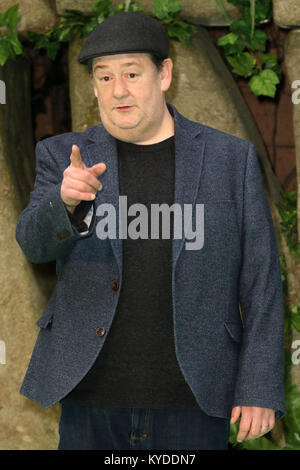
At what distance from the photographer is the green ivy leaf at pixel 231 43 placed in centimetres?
386

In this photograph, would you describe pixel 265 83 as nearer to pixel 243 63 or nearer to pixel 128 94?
pixel 243 63

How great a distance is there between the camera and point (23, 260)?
3.90 metres

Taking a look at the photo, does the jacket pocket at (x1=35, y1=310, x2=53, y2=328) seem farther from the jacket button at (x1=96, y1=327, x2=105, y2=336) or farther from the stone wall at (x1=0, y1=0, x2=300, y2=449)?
the stone wall at (x1=0, y1=0, x2=300, y2=449)

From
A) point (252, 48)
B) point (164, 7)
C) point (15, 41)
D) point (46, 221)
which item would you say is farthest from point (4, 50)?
point (46, 221)

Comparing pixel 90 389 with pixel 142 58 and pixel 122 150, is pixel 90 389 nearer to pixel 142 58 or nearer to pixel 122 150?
pixel 122 150

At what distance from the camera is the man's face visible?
8.78 feet

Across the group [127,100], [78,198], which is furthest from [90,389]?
[127,100]

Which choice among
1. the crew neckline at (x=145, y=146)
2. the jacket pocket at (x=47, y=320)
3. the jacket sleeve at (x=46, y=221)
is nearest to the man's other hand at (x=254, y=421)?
the jacket pocket at (x=47, y=320)

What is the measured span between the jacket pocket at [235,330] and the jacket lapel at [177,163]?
1.01ft

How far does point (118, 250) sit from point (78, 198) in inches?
15.0

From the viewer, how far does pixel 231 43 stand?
153 inches

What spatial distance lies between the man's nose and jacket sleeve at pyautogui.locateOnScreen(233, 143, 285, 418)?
1.70ft

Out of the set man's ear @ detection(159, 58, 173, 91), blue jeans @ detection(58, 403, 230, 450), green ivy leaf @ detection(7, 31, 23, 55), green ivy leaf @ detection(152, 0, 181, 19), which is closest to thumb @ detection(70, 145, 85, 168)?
man's ear @ detection(159, 58, 173, 91)
